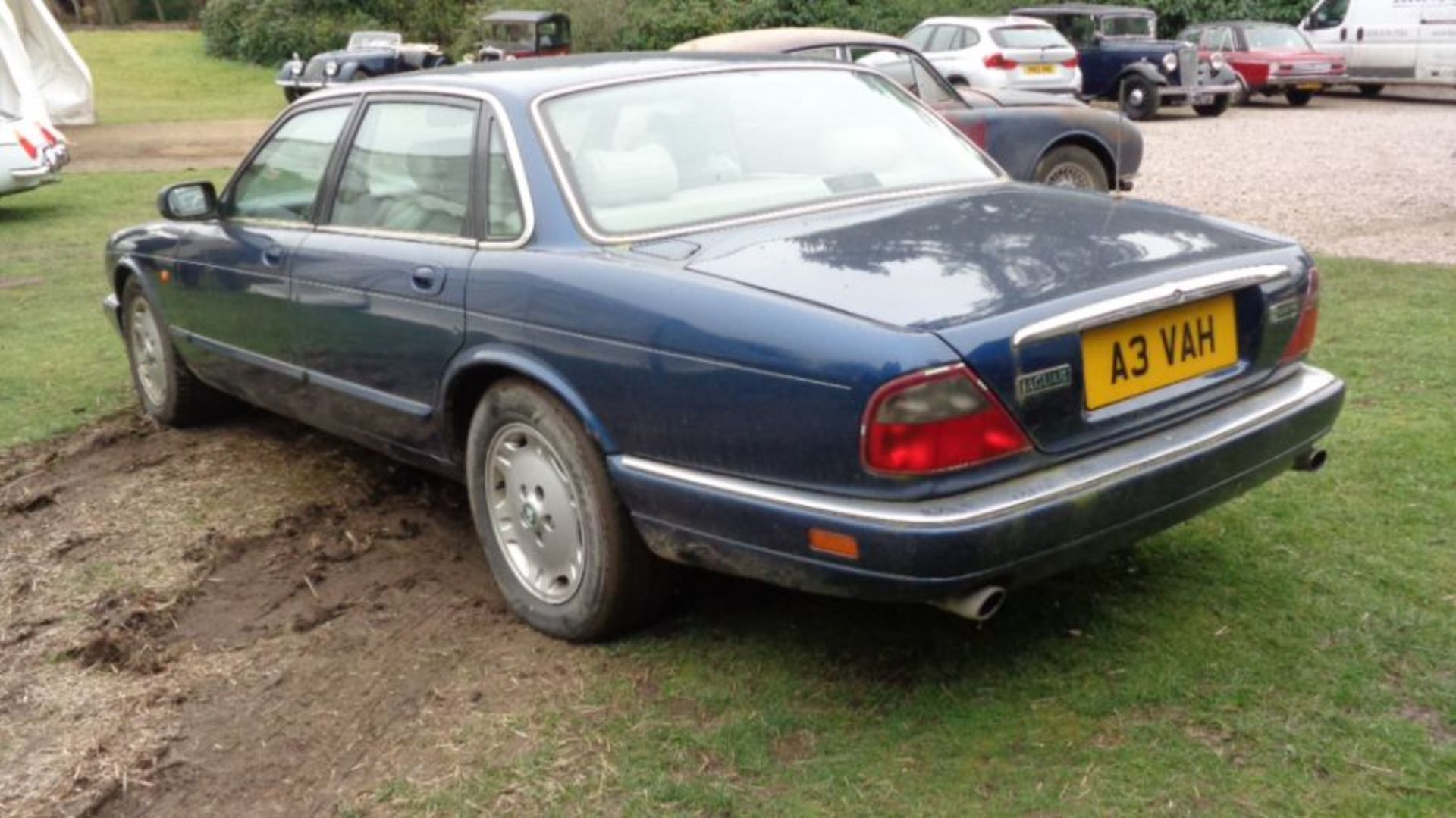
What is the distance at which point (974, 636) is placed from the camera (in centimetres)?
375

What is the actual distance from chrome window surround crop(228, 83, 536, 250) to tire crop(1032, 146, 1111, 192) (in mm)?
5616

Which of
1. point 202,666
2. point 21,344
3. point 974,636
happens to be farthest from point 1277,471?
point 21,344

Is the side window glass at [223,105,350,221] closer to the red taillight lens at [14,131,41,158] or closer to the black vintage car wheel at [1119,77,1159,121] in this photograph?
the red taillight lens at [14,131,41,158]

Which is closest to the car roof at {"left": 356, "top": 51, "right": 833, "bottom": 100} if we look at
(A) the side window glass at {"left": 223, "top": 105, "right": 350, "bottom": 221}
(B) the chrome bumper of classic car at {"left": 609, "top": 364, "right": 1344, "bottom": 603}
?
(A) the side window glass at {"left": 223, "top": 105, "right": 350, "bottom": 221}

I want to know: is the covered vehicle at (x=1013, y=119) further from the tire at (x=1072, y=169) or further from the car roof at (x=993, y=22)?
the car roof at (x=993, y=22)

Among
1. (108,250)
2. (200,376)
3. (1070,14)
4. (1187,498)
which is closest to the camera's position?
(1187,498)

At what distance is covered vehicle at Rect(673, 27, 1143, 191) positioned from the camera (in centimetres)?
931

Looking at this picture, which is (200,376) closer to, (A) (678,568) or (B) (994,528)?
(A) (678,568)

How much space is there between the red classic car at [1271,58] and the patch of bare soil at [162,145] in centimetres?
1465

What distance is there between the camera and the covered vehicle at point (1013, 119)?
9312mm

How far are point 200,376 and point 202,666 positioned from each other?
2.08 meters

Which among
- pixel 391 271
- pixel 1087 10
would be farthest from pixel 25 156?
pixel 1087 10

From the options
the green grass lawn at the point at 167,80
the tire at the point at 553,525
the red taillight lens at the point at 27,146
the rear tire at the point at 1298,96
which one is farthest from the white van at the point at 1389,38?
the tire at the point at 553,525

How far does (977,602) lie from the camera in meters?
3.11
